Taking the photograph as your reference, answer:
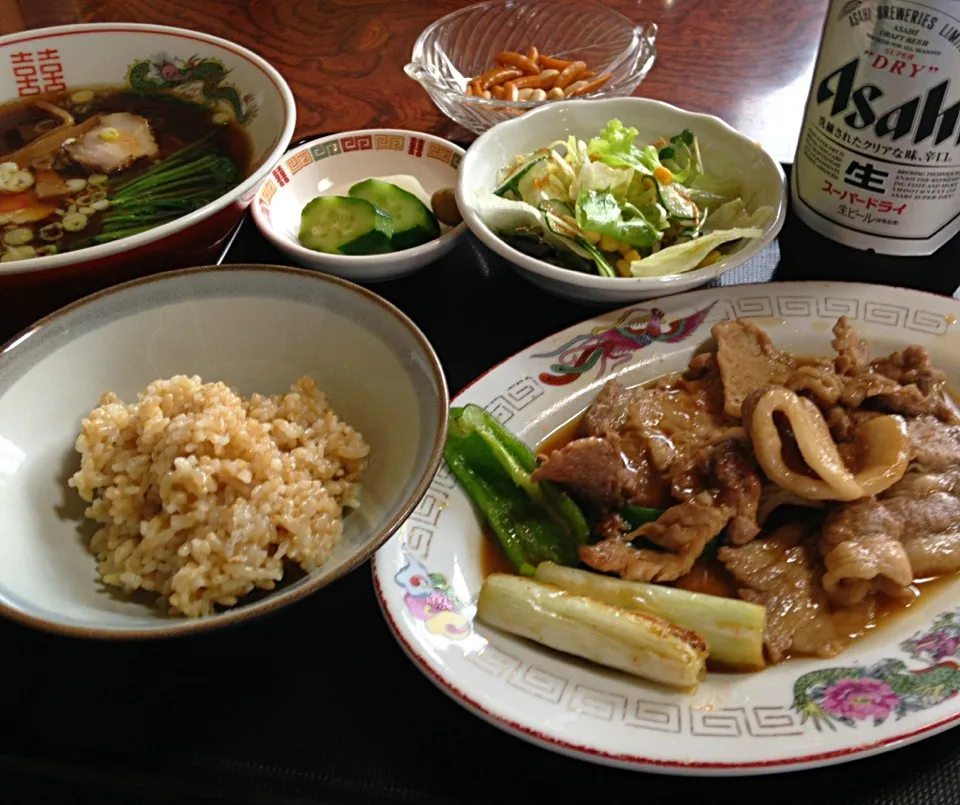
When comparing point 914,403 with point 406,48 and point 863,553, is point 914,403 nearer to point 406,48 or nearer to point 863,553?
point 863,553

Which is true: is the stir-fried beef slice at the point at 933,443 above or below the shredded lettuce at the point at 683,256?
below

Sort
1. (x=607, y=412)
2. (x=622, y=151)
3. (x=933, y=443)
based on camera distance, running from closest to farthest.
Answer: (x=933, y=443)
(x=607, y=412)
(x=622, y=151)

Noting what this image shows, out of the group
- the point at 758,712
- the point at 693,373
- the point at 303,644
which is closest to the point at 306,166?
the point at 693,373

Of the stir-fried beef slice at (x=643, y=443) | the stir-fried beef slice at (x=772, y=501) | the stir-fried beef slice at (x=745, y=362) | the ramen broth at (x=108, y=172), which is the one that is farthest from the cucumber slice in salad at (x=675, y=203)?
the ramen broth at (x=108, y=172)

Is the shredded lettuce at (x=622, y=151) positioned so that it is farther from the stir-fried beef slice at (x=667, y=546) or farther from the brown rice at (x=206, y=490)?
the brown rice at (x=206, y=490)

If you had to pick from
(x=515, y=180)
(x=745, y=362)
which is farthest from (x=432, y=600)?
(x=515, y=180)

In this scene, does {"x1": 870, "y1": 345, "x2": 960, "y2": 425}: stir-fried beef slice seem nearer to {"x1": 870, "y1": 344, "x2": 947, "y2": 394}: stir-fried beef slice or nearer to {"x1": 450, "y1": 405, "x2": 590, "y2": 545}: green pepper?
{"x1": 870, "y1": 344, "x2": 947, "y2": 394}: stir-fried beef slice
